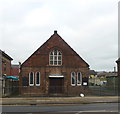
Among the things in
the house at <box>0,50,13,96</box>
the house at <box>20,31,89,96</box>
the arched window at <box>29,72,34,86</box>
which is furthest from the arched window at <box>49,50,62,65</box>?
the house at <box>0,50,13,96</box>

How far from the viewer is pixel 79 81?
1346 inches

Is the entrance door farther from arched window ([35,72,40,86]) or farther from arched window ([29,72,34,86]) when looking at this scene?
arched window ([29,72,34,86])

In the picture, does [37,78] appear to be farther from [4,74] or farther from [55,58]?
[4,74]

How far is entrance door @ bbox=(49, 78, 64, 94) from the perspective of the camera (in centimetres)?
3366

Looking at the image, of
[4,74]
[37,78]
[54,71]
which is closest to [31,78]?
[37,78]

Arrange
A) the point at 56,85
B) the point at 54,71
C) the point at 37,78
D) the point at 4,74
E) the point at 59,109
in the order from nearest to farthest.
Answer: the point at 59,109 < the point at 37,78 < the point at 54,71 < the point at 56,85 < the point at 4,74

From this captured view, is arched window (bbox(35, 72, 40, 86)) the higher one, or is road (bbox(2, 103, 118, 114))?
arched window (bbox(35, 72, 40, 86))

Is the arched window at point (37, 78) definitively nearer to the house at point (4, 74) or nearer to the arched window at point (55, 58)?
the arched window at point (55, 58)

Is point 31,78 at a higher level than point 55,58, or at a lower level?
lower

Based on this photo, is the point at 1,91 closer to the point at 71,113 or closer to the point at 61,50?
the point at 61,50

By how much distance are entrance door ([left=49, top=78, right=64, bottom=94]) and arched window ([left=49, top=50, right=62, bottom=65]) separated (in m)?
2.56

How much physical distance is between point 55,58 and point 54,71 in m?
2.00

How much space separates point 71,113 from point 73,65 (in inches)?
789

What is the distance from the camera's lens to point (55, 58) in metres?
34.2
